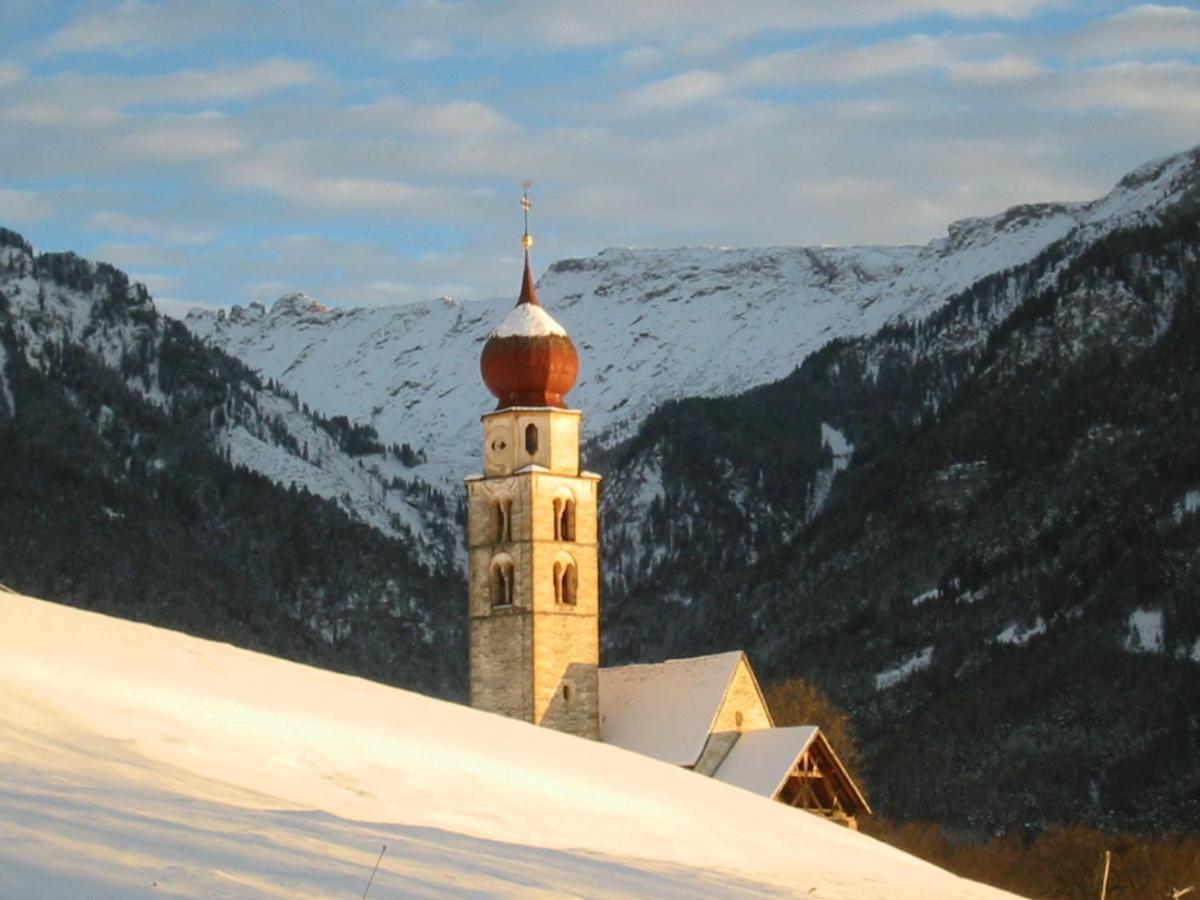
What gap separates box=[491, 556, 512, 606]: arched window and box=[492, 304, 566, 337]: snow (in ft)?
21.9

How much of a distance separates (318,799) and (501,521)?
50.2 metres

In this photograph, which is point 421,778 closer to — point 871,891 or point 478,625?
point 871,891

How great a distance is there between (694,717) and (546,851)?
151 feet

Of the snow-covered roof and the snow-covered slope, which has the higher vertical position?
the snow-covered roof

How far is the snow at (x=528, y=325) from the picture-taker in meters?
74.1

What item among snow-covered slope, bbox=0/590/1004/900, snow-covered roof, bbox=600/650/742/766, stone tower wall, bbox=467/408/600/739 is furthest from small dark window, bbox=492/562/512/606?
snow-covered slope, bbox=0/590/1004/900

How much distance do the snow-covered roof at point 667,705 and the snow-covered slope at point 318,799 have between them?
121 feet

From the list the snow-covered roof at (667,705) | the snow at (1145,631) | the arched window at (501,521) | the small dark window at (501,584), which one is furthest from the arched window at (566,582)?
the snow at (1145,631)

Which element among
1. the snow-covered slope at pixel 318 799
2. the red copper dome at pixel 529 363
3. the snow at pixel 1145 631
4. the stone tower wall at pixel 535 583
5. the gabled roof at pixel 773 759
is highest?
the snow at pixel 1145 631

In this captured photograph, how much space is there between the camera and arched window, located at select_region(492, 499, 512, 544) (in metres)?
72.5

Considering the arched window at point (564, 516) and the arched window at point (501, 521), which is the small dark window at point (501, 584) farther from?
the arched window at point (564, 516)

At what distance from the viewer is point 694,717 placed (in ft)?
223

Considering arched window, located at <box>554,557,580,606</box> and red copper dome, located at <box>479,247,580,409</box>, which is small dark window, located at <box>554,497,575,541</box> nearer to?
arched window, located at <box>554,557,580,606</box>

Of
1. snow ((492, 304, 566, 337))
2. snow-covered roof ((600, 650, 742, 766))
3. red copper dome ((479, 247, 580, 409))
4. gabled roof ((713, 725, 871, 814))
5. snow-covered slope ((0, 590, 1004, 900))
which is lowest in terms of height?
snow-covered slope ((0, 590, 1004, 900))
